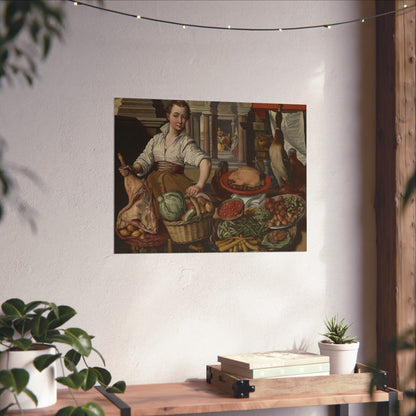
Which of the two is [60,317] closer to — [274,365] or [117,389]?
[117,389]

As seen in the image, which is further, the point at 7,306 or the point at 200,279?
the point at 200,279

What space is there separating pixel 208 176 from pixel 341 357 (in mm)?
980

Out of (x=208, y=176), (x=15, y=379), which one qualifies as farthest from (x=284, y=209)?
(x=15, y=379)

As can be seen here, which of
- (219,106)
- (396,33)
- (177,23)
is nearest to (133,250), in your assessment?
(219,106)

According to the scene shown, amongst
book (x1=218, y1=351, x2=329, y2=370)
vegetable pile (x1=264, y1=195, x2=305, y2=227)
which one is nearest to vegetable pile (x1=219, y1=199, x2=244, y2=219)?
vegetable pile (x1=264, y1=195, x2=305, y2=227)

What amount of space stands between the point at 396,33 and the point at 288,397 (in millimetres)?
1694

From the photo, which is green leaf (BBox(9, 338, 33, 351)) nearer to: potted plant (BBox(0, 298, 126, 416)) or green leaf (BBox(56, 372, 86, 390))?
potted plant (BBox(0, 298, 126, 416))

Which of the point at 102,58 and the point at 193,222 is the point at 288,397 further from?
the point at 102,58

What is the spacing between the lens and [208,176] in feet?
9.32

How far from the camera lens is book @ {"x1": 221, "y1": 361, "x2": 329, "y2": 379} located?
2.46 meters

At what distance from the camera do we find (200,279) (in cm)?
282

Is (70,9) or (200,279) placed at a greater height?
(70,9)

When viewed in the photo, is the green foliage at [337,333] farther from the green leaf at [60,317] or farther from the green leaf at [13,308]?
the green leaf at [13,308]

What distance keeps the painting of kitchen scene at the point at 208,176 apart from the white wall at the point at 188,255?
49mm
